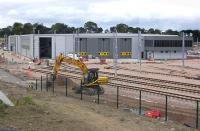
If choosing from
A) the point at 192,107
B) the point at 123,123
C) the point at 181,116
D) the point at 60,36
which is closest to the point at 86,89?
the point at 192,107

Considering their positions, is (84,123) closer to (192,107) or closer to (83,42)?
(192,107)

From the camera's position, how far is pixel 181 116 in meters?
28.6

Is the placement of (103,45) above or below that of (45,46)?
above

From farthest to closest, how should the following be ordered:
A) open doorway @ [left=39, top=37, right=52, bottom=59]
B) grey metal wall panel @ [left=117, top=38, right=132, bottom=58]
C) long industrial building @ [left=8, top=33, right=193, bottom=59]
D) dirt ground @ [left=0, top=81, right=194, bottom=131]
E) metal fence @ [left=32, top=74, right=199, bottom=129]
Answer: open doorway @ [left=39, top=37, right=52, bottom=59]
grey metal wall panel @ [left=117, top=38, right=132, bottom=58]
long industrial building @ [left=8, top=33, right=193, bottom=59]
metal fence @ [left=32, top=74, right=199, bottom=129]
dirt ground @ [left=0, top=81, right=194, bottom=131]

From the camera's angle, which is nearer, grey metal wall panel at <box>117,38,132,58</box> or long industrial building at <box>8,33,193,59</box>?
long industrial building at <box>8,33,193,59</box>

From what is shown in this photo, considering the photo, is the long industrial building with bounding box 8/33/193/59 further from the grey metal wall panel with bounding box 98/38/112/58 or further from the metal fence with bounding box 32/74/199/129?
the metal fence with bounding box 32/74/199/129

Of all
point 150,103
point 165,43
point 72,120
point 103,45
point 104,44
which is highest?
point 165,43

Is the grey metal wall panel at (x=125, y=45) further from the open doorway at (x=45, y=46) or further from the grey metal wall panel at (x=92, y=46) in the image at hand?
the open doorway at (x=45, y=46)

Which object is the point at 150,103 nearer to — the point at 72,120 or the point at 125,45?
the point at 72,120

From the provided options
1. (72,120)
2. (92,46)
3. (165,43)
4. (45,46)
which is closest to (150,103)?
(72,120)

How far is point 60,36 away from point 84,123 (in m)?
103

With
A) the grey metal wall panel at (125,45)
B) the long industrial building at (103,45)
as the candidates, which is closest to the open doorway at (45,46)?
the long industrial building at (103,45)

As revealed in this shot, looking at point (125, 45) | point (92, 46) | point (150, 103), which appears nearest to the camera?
point (150, 103)

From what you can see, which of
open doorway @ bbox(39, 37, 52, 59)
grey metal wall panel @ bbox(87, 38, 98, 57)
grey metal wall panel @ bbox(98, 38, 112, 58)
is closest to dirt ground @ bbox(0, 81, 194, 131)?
grey metal wall panel @ bbox(87, 38, 98, 57)
